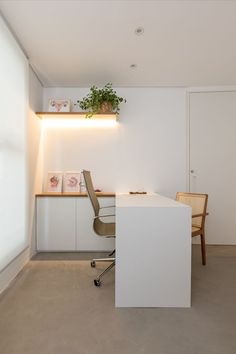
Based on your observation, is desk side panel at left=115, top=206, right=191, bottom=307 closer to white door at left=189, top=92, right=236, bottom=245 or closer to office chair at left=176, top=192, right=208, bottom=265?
office chair at left=176, top=192, right=208, bottom=265

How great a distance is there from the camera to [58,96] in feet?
11.8

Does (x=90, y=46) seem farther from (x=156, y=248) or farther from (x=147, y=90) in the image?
(x=156, y=248)

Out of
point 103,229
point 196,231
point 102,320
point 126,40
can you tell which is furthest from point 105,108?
point 102,320

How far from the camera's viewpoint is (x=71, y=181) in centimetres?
352

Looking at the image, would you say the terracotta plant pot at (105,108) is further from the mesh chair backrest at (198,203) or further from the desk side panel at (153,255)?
the desk side panel at (153,255)

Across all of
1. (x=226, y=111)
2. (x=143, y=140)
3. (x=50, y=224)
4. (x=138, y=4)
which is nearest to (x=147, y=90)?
(x=143, y=140)

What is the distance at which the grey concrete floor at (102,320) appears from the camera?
1462 millimetres

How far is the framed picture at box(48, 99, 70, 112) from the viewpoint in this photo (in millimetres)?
3373

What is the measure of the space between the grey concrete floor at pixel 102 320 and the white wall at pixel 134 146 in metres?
1.52

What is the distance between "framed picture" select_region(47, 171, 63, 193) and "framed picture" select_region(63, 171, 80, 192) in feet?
0.23

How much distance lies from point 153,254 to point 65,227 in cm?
167

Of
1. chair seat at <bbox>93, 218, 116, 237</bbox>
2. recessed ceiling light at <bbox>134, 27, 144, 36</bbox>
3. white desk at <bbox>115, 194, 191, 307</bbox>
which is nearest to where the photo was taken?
white desk at <bbox>115, 194, 191, 307</bbox>

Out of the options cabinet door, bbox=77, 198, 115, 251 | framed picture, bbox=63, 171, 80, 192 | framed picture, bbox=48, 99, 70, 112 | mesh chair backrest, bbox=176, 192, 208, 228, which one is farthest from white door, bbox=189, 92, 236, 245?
framed picture, bbox=48, 99, 70, 112

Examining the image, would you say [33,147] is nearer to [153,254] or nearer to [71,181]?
[71,181]
